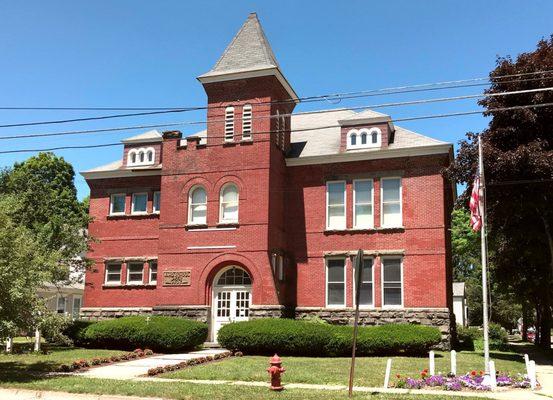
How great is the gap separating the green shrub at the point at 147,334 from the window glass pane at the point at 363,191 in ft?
30.5

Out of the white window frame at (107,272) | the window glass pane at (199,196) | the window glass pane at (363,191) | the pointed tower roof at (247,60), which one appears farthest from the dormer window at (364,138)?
the white window frame at (107,272)

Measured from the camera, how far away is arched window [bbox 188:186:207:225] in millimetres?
28047

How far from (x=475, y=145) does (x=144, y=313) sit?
1762cm

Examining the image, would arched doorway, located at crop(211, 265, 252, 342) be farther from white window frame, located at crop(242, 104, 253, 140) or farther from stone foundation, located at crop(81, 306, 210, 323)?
white window frame, located at crop(242, 104, 253, 140)

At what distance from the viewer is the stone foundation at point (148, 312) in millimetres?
26531

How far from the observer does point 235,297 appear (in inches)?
1069

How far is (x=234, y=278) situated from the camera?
27.4 meters

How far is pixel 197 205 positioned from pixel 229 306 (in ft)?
16.3

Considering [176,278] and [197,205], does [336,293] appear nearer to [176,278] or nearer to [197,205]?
[176,278]

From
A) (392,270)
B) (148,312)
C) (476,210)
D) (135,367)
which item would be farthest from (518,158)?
(148,312)

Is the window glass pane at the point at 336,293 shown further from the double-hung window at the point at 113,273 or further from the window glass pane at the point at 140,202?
the double-hung window at the point at 113,273

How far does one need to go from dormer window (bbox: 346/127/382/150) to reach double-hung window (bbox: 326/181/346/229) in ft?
6.23

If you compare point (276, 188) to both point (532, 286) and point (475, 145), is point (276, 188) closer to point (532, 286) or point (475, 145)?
point (475, 145)

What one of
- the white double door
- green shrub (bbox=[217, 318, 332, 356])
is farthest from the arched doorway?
green shrub (bbox=[217, 318, 332, 356])
